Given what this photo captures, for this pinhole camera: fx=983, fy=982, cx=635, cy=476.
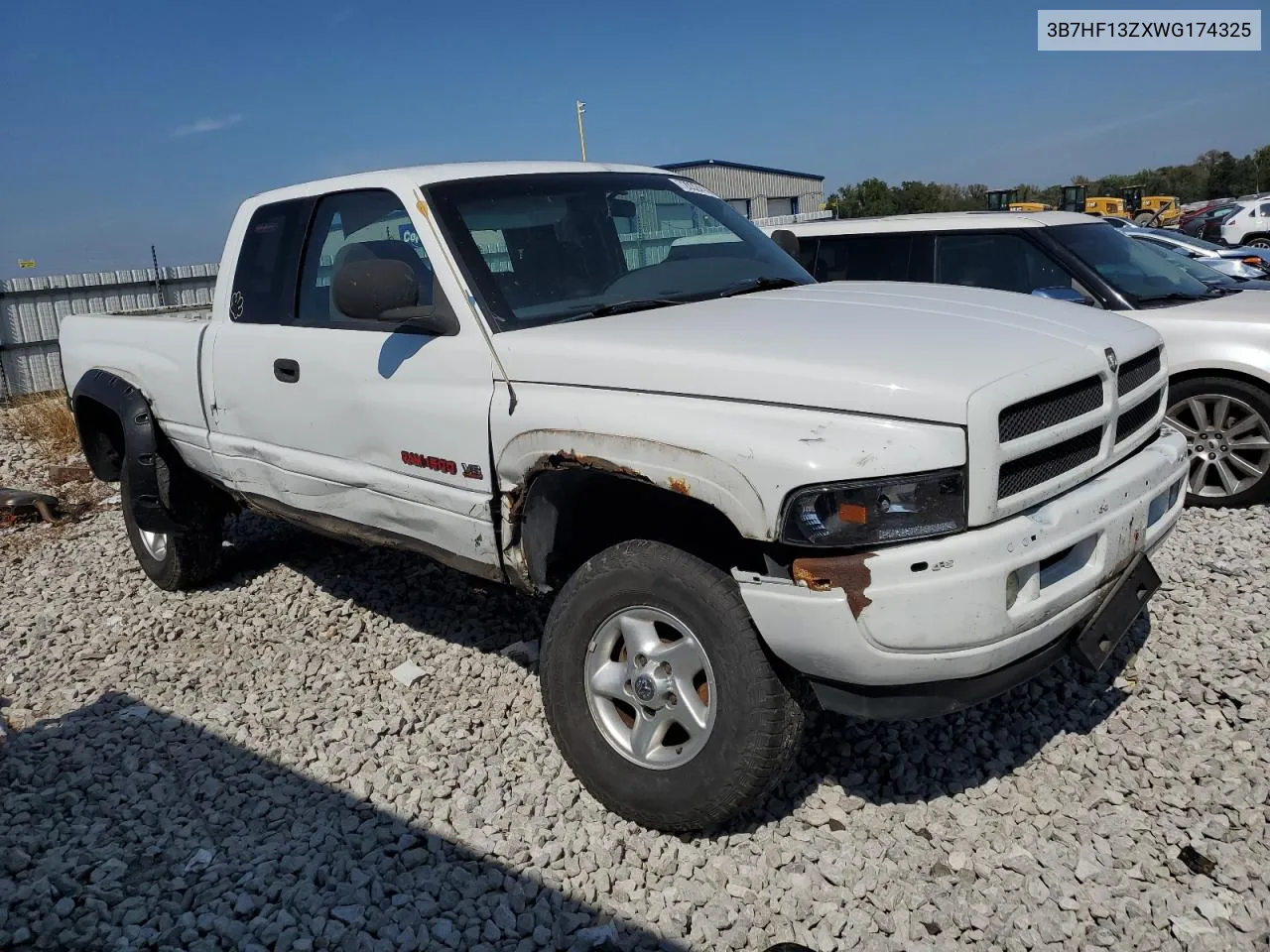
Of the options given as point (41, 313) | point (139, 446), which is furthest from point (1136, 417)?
point (41, 313)

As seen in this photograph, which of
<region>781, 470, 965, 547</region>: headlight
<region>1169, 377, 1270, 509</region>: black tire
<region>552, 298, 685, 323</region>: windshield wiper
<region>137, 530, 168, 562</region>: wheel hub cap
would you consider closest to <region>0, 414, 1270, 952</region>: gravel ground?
<region>137, 530, 168, 562</region>: wheel hub cap

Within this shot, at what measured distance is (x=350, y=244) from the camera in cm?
401

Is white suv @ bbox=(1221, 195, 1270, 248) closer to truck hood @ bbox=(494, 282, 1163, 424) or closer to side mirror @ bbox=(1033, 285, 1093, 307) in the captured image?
side mirror @ bbox=(1033, 285, 1093, 307)

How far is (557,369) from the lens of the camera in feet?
10.1

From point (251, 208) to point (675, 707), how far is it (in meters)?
3.20

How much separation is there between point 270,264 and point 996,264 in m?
4.56

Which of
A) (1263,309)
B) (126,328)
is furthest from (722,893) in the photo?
(1263,309)

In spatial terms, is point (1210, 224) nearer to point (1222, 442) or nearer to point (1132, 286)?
point (1132, 286)

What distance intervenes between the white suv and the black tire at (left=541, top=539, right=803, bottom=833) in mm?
27420

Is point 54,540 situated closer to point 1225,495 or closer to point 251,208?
point 251,208

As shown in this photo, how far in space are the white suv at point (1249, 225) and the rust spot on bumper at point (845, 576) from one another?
90.2ft

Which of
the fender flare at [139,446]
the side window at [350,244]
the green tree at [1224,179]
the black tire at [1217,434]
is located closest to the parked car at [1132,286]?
the black tire at [1217,434]

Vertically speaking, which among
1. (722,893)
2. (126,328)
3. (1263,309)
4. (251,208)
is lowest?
(722,893)

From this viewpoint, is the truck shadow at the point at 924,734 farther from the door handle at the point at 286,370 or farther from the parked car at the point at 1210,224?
the parked car at the point at 1210,224
